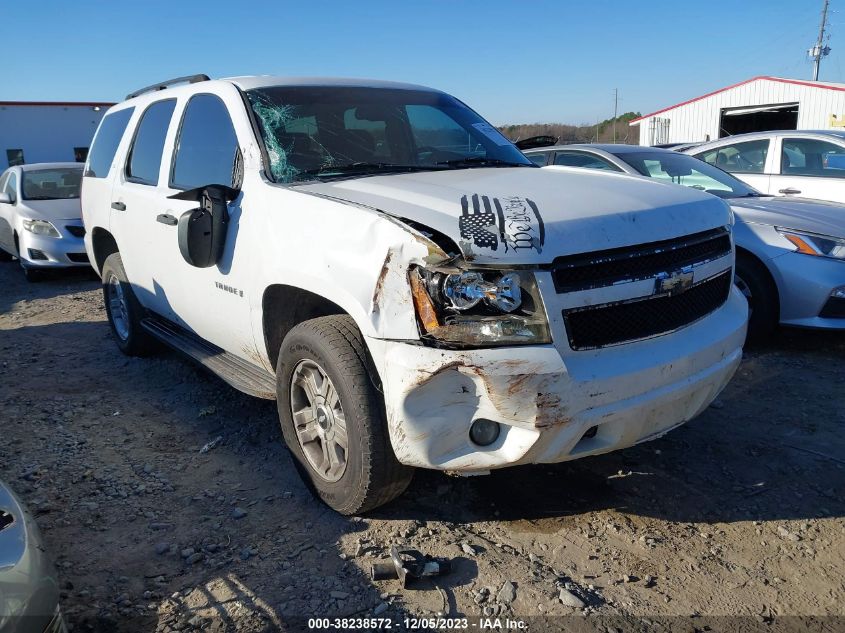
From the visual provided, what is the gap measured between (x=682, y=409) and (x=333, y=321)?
1502 millimetres

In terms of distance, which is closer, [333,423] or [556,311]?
[556,311]

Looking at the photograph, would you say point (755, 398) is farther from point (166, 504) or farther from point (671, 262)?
point (166, 504)

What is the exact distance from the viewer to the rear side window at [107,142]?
5330 mm

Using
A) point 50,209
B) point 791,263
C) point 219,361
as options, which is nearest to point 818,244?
point 791,263

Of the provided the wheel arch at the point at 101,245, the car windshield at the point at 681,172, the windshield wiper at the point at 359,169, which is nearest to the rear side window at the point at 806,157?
the car windshield at the point at 681,172

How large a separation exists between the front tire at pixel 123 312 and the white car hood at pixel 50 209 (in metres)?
4.50

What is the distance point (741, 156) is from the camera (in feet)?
27.0

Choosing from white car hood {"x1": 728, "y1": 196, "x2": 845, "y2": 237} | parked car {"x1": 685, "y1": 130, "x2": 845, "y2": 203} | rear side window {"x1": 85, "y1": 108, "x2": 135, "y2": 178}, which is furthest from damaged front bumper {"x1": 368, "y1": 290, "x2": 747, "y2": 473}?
parked car {"x1": 685, "y1": 130, "x2": 845, "y2": 203}

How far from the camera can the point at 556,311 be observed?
244 cm

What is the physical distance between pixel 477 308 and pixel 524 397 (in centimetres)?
35

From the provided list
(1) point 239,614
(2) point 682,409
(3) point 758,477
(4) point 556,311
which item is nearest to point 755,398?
(3) point 758,477

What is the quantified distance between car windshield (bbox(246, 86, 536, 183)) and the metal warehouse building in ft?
92.1

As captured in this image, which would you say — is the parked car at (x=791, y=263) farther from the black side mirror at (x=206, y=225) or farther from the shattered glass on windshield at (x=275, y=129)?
the black side mirror at (x=206, y=225)

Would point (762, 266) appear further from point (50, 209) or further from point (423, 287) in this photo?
point (50, 209)
